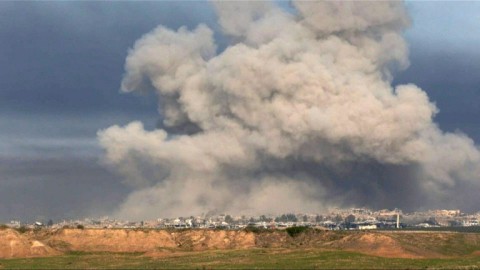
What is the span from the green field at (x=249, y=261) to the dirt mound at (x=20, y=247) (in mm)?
4226

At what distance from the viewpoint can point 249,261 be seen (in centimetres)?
10481

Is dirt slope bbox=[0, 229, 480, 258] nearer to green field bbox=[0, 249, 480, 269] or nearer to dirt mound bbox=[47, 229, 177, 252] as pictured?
dirt mound bbox=[47, 229, 177, 252]

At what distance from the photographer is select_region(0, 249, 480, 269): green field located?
320ft

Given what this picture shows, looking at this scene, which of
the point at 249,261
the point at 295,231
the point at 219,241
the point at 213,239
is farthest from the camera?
the point at 295,231

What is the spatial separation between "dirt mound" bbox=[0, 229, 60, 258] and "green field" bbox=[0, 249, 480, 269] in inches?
166

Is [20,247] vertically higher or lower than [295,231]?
lower

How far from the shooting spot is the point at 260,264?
9938 centimetres

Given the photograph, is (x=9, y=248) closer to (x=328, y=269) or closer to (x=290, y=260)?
(x=290, y=260)

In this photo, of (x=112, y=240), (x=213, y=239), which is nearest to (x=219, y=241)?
(x=213, y=239)

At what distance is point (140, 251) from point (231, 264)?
40.4m

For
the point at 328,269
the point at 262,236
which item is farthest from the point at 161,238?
the point at 328,269

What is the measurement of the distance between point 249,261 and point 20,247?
137 feet

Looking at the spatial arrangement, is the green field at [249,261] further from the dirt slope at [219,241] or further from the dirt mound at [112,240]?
the dirt mound at [112,240]

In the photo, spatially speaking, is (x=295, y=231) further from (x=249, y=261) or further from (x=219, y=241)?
(x=249, y=261)
